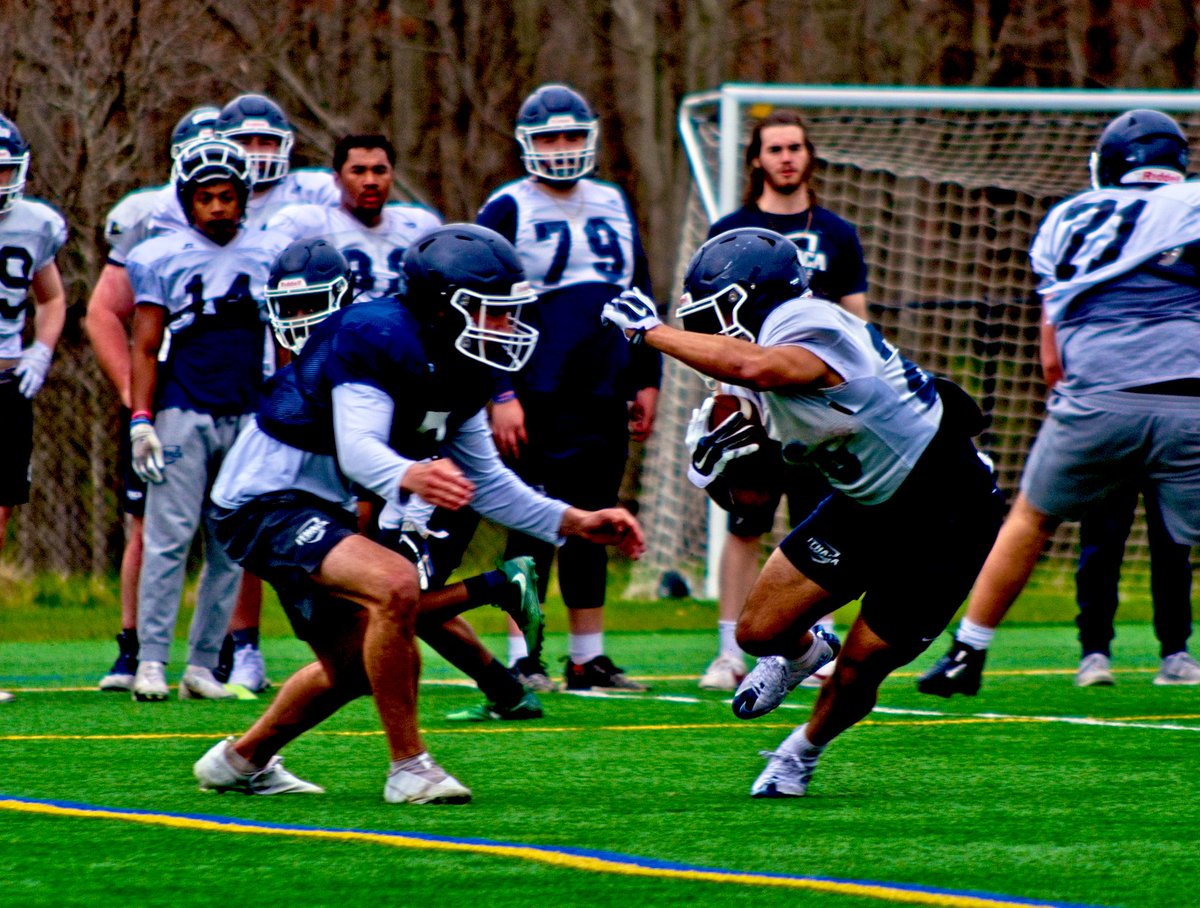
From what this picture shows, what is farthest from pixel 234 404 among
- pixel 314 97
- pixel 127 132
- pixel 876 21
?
pixel 876 21

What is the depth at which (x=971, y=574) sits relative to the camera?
199 inches

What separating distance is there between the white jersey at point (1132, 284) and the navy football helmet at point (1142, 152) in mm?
86

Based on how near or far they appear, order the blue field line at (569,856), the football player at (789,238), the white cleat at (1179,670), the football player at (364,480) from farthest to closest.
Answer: the white cleat at (1179,670) < the football player at (789,238) < the football player at (364,480) < the blue field line at (569,856)

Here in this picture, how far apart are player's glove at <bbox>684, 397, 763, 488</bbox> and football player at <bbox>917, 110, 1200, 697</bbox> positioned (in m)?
1.83

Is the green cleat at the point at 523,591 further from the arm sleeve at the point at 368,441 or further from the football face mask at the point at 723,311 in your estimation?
the football face mask at the point at 723,311

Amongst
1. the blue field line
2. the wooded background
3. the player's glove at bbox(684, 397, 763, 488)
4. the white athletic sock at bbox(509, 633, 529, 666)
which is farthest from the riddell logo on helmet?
the wooded background

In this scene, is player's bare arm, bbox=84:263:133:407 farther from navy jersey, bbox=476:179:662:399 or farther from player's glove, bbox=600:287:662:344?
player's glove, bbox=600:287:662:344

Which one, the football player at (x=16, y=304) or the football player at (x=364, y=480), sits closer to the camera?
the football player at (x=364, y=480)

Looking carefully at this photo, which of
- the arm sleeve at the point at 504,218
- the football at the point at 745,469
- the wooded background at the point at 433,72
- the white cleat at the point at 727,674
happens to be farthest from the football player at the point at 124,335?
the wooded background at the point at 433,72

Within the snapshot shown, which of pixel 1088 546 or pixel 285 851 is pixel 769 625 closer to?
pixel 285 851

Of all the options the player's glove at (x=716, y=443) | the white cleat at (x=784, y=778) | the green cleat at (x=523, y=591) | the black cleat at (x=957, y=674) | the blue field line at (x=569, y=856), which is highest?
the player's glove at (x=716, y=443)

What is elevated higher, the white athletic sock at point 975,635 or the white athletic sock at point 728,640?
the white athletic sock at point 975,635

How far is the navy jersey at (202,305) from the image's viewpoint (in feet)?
24.0

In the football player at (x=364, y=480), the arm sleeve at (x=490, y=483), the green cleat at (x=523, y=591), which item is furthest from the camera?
the arm sleeve at (x=490, y=483)
